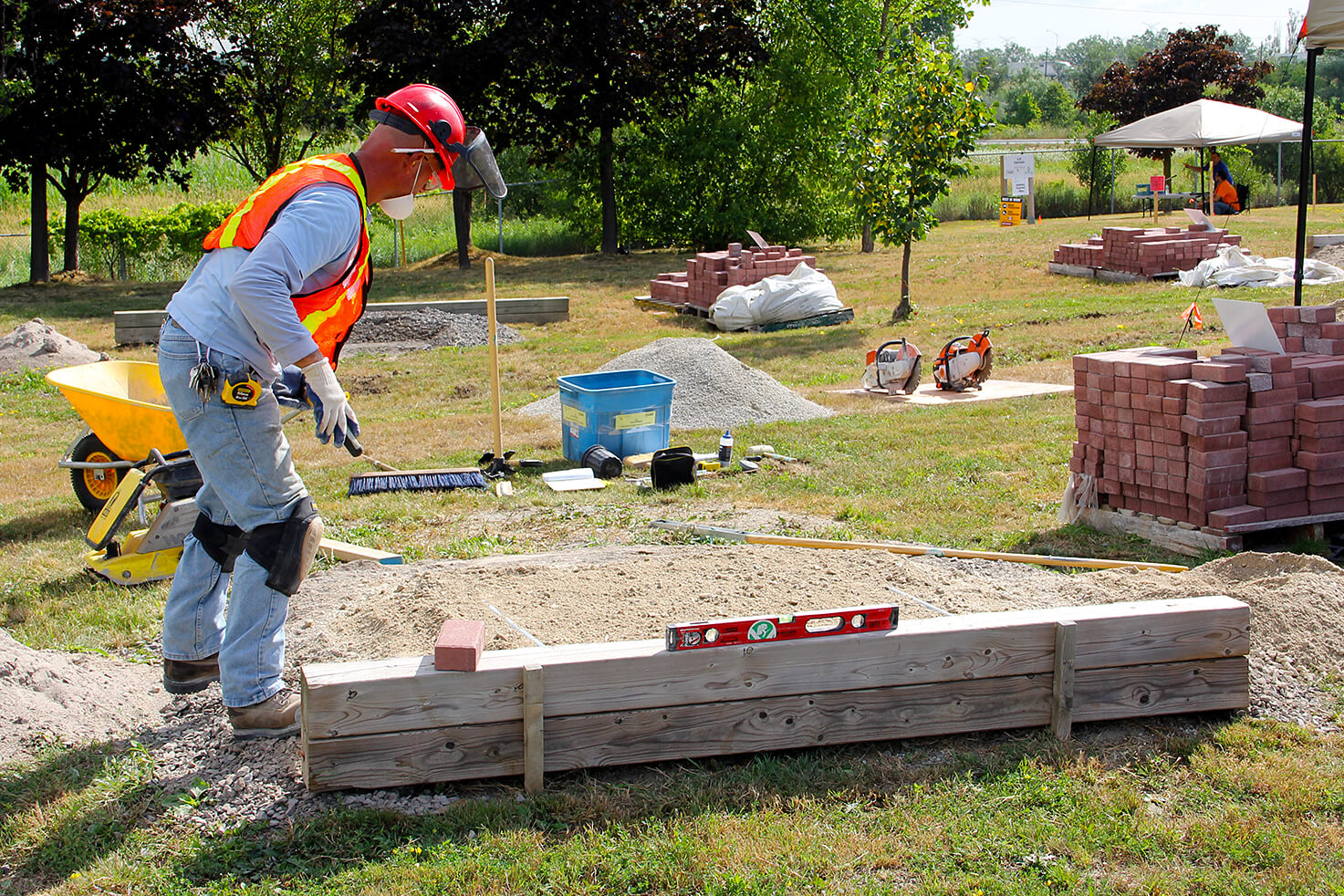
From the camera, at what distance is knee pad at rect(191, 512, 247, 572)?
3801mm

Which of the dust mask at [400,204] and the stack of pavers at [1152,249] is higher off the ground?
the stack of pavers at [1152,249]

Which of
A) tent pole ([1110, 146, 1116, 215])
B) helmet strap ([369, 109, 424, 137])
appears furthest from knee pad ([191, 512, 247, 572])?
tent pole ([1110, 146, 1116, 215])

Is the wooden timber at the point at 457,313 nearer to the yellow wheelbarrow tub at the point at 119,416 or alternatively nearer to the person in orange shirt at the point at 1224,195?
the yellow wheelbarrow tub at the point at 119,416

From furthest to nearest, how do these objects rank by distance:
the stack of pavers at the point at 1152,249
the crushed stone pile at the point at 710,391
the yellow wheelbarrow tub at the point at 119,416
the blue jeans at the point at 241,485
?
1. the stack of pavers at the point at 1152,249
2. the crushed stone pile at the point at 710,391
3. the yellow wheelbarrow tub at the point at 119,416
4. the blue jeans at the point at 241,485

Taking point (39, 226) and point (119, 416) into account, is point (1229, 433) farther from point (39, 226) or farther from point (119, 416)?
point (39, 226)

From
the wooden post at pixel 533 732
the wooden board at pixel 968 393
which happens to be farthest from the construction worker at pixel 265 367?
the wooden board at pixel 968 393

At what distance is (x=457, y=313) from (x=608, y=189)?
11.4m

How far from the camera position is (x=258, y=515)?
3686mm

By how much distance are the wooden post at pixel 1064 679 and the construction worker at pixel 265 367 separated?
2.59 m

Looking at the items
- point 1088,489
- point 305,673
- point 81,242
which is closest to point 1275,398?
point 1088,489

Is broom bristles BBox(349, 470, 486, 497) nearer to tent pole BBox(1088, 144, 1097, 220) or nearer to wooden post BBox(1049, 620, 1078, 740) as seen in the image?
wooden post BBox(1049, 620, 1078, 740)

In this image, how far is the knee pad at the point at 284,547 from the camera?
3.67 meters

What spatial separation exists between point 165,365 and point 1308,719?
425 cm

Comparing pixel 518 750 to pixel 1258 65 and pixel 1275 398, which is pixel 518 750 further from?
pixel 1258 65
